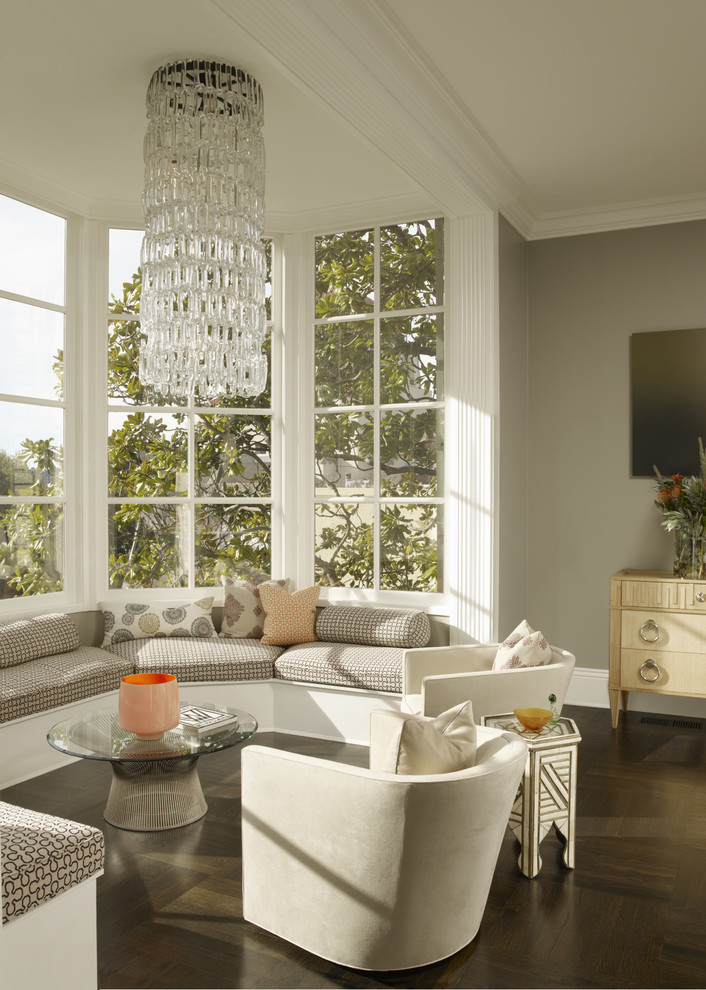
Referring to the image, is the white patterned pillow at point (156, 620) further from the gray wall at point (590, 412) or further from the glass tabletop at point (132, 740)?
the gray wall at point (590, 412)

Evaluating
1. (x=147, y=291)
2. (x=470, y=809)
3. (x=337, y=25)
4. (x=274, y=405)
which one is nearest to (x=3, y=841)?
(x=470, y=809)

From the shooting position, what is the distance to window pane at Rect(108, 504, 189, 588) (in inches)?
197

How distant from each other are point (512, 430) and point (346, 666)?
1703mm

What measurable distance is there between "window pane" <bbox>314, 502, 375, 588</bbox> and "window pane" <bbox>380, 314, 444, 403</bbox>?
731mm

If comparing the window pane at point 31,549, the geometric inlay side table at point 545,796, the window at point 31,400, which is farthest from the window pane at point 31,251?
the geometric inlay side table at point 545,796

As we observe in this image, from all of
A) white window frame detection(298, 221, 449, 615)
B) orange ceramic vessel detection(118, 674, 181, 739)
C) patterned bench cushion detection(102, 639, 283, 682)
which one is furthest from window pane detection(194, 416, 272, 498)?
orange ceramic vessel detection(118, 674, 181, 739)

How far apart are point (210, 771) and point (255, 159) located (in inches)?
107

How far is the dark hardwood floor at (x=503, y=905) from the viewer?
2.21m

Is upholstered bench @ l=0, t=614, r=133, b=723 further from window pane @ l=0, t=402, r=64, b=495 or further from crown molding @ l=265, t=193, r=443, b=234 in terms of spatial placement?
crown molding @ l=265, t=193, r=443, b=234

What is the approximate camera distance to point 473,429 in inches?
181

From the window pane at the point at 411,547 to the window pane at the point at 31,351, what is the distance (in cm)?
205

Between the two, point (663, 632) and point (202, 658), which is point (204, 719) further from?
point (663, 632)

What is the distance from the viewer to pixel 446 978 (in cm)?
220

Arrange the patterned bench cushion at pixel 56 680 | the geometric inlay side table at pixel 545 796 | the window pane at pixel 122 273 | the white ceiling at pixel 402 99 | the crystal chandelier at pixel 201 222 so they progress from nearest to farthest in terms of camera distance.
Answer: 1. the geometric inlay side table at pixel 545 796
2. the white ceiling at pixel 402 99
3. the crystal chandelier at pixel 201 222
4. the patterned bench cushion at pixel 56 680
5. the window pane at pixel 122 273
